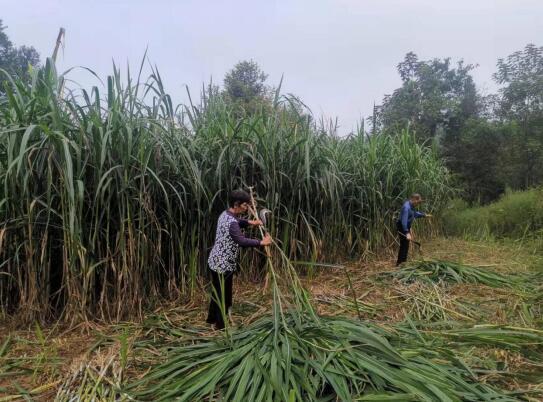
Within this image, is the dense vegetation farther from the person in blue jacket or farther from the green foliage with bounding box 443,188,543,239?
the person in blue jacket

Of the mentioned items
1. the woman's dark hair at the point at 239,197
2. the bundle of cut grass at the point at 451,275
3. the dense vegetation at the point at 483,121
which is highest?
the dense vegetation at the point at 483,121

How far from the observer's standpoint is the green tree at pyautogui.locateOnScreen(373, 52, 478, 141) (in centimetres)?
1167

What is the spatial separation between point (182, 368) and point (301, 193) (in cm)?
216

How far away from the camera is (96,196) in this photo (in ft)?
8.14

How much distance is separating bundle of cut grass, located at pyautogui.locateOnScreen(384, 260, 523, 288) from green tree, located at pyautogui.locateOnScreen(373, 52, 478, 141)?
25.0 ft

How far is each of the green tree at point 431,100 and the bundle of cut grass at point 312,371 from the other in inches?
387

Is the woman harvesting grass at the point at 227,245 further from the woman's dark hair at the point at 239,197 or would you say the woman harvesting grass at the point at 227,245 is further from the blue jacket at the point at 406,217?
the blue jacket at the point at 406,217

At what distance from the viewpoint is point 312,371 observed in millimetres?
1815

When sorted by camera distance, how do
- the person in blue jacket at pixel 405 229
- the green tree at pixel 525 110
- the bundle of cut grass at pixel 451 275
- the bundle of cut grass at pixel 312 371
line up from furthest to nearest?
the green tree at pixel 525 110 → the person in blue jacket at pixel 405 229 → the bundle of cut grass at pixel 451 275 → the bundle of cut grass at pixel 312 371

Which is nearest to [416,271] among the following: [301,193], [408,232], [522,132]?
[408,232]

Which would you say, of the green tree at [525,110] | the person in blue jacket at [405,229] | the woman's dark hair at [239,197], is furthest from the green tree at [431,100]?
the woman's dark hair at [239,197]

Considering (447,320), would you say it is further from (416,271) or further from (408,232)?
(408,232)

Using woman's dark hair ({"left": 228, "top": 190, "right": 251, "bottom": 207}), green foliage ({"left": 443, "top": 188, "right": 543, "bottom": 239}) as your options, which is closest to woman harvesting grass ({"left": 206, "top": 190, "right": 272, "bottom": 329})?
woman's dark hair ({"left": 228, "top": 190, "right": 251, "bottom": 207})

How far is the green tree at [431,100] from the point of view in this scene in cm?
1167
